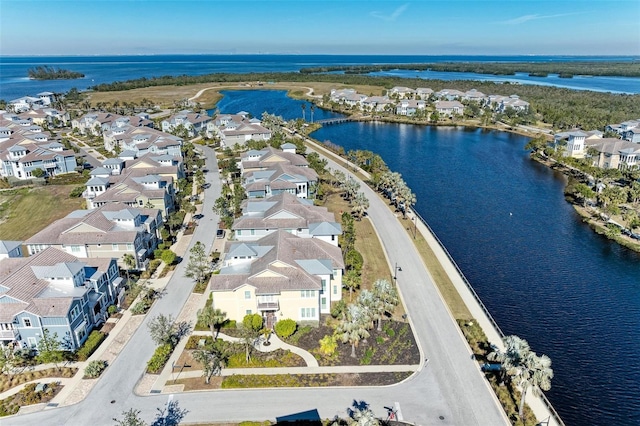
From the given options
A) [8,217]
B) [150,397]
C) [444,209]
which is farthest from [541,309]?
[8,217]

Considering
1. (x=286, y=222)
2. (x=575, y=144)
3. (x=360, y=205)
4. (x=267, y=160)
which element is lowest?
(x=360, y=205)

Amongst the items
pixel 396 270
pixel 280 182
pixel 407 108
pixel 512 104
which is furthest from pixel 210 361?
pixel 512 104

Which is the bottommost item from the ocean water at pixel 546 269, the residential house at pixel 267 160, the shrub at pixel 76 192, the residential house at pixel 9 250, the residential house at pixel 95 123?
the ocean water at pixel 546 269

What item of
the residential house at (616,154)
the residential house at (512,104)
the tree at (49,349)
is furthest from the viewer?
the residential house at (512,104)

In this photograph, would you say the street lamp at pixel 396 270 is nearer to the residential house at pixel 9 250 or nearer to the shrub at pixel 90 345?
the shrub at pixel 90 345

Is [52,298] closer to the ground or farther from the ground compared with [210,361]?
farther from the ground

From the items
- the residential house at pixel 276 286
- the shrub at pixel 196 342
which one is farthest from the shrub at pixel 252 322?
the shrub at pixel 196 342

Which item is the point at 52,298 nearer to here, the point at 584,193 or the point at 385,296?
the point at 385,296
